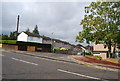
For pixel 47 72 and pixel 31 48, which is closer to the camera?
pixel 47 72

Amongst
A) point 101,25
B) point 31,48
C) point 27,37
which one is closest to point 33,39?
point 27,37

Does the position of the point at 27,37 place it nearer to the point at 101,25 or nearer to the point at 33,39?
the point at 33,39

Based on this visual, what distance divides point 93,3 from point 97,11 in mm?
1427

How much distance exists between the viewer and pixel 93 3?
1884cm

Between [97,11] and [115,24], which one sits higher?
[97,11]

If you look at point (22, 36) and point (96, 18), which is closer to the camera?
point (96, 18)

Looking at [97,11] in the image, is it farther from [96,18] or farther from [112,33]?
[112,33]

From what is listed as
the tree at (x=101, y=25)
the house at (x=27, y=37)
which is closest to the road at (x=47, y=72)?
the tree at (x=101, y=25)

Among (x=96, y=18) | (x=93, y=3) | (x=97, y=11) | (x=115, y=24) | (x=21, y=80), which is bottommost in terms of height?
(x=21, y=80)

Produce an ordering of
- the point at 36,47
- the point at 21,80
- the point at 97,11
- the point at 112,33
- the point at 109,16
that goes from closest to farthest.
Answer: the point at 21,80 < the point at 112,33 < the point at 109,16 < the point at 97,11 < the point at 36,47

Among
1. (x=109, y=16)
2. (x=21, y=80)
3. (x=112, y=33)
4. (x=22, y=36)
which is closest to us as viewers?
(x=21, y=80)

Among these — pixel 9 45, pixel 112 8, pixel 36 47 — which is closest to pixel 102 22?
pixel 112 8

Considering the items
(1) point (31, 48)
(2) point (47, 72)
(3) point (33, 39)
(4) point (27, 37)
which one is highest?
(4) point (27, 37)

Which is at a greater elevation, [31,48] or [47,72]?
[31,48]
